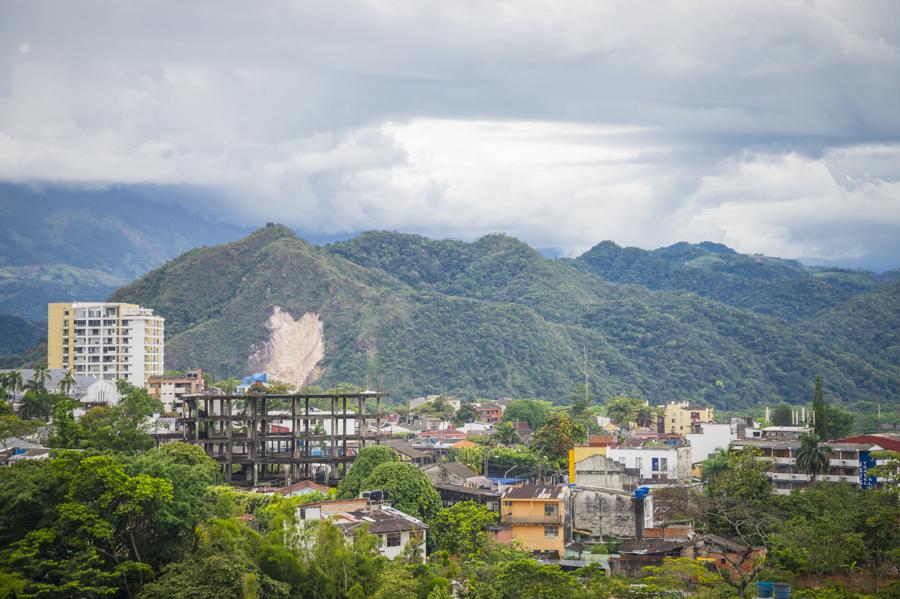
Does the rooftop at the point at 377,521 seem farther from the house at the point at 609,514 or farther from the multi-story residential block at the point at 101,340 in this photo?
the multi-story residential block at the point at 101,340

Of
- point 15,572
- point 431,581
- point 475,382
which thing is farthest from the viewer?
point 475,382

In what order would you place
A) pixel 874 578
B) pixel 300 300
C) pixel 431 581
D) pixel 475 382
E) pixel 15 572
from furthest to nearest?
1. pixel 300 300
2. pixel 475 382
3. pixel 874 578
4. pixel 431 581
5. pixel 15 572

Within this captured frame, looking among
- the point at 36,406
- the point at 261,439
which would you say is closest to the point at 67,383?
the point at 36,406

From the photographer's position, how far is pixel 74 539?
32.1m

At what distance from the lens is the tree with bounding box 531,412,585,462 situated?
244ft

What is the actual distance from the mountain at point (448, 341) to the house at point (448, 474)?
76966mm

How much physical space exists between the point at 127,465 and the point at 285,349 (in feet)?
417

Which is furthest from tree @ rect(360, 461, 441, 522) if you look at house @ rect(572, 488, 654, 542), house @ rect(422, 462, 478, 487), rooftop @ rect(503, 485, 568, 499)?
house @ rect(422, 462, 478, 487)

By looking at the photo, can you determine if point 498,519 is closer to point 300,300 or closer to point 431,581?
point 431,581

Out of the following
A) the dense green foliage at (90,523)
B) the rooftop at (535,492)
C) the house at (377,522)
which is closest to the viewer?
the dense green foliage at (90,523)

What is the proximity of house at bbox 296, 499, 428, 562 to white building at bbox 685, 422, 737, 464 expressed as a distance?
36177 millimetres

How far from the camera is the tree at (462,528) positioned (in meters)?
43.1

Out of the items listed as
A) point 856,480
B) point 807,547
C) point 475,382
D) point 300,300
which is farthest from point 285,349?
point 807,547

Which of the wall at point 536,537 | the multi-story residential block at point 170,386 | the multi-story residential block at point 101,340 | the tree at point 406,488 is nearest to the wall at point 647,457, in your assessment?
the wall at point 536,537
